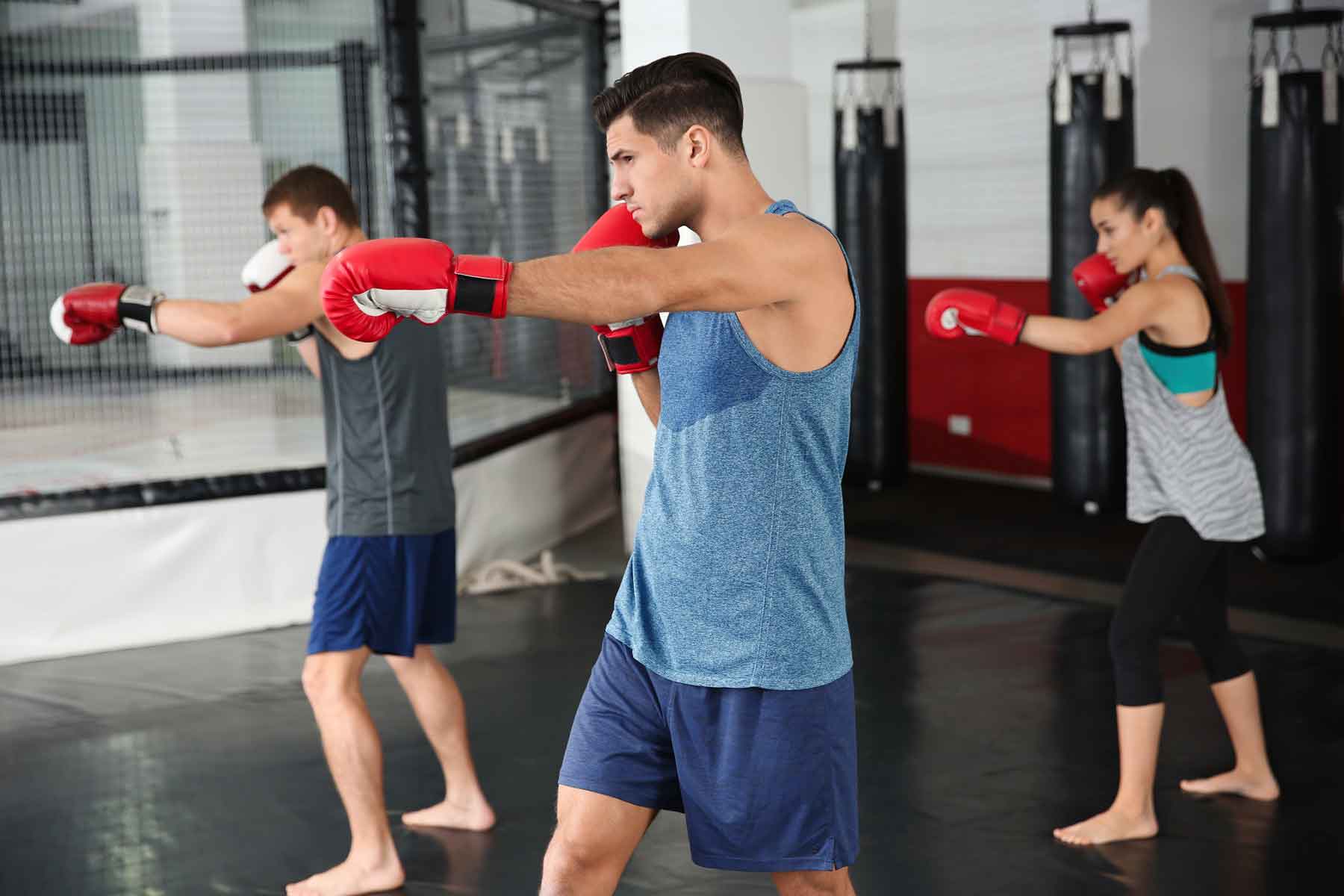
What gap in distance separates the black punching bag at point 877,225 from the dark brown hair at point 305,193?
3.92m

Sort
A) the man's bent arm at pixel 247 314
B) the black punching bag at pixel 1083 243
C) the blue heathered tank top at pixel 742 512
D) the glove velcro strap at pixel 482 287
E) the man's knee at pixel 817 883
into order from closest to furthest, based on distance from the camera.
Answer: the glove velcro strap at pixel 482 287 → the blue heathered tank top at pixel 742 512 → the man's knee at pixel 817 883 → the man's bent arm at pixel 247 314 → the black punching bag at pixel 1083 243

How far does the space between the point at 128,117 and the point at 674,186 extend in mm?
7579

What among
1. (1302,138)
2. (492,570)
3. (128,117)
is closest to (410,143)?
(492,570)

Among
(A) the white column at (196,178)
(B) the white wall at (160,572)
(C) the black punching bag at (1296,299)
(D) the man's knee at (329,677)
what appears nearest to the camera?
(D) the man's knee at (329,677)

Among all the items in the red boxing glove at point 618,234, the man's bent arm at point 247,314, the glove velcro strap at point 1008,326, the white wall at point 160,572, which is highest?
the red boxing glove at point 618,234

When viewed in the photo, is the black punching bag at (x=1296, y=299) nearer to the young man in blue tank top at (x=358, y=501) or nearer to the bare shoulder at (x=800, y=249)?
the young man in blue tank top at (x=358, y=501)

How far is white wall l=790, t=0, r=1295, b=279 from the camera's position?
5961mm

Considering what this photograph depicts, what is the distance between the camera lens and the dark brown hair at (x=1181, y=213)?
2691 mm

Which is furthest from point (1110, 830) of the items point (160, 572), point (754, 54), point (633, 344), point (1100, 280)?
point (754, 54)

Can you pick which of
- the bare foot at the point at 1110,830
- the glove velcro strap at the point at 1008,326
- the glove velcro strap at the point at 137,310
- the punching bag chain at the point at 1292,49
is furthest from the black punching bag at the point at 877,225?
the glove velcro strap at the point at 137,310

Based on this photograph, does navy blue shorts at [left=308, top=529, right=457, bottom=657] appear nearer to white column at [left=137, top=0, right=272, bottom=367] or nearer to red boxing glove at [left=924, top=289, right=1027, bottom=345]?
red boxing glove at [left=924, top=289, right=1027, bottom=345]

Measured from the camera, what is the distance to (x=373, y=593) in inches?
101

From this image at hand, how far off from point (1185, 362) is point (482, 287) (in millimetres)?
1771

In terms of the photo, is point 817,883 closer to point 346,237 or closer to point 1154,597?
point 1154,597
